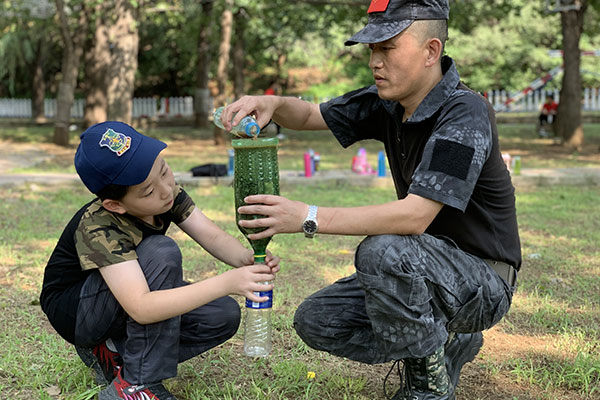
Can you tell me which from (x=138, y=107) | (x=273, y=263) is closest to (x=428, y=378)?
(x=273, y=263)

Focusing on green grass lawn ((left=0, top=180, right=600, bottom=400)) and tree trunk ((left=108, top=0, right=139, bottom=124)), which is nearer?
green grass lawn ((left=0, top=180, right=600, bottom=400))

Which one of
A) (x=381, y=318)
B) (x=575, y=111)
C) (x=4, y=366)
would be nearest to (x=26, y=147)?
(x=575, y=111)

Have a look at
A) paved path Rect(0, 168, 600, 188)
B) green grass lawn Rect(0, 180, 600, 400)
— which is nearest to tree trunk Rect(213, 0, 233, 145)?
paved path Rect(0, 168, 600, 188)

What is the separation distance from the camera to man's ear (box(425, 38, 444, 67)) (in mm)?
2557

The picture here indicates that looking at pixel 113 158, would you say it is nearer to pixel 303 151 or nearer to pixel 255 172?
pixel 255 172

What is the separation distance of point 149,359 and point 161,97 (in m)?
28.3

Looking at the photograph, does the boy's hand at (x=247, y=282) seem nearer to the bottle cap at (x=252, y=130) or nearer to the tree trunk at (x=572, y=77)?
the bottle cap at (x=252, y=130)

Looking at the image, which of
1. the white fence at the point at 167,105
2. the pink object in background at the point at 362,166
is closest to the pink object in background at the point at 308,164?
the pink object in background at the point at 362,166

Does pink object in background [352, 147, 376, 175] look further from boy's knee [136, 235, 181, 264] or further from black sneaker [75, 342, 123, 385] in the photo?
boy's knee [136, 235, 181, 264]

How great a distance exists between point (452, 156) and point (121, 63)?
37.1 ft

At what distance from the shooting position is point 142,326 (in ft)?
8.54

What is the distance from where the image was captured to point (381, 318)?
2557 millimetres

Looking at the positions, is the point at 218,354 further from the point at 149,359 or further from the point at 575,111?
the point at 575,111

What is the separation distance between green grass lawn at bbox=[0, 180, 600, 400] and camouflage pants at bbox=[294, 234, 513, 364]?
0.48 m
